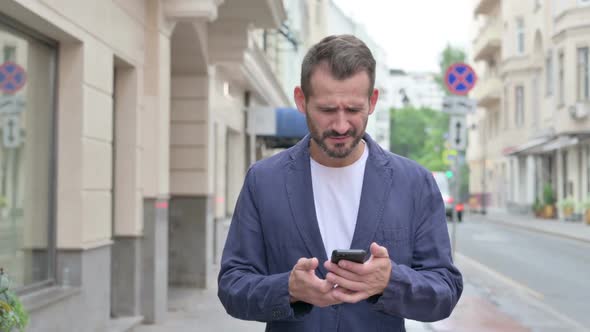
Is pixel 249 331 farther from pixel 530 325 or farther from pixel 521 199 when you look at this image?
pixel 521 199

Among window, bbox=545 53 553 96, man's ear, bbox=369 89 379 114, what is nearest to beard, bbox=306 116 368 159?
man's ear, bbox=369 89 379 114

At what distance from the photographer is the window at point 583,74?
3353 centimetres

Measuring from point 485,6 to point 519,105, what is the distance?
11.1m

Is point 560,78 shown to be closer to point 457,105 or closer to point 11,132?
point 457,105

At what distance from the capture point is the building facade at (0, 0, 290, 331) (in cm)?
651

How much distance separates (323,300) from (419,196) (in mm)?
514

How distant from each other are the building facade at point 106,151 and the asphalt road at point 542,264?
5.09m

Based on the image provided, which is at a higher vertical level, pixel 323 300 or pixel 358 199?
pixel 358 199

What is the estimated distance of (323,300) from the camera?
226 cm

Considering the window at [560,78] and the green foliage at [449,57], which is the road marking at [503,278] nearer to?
the window at [560,78]

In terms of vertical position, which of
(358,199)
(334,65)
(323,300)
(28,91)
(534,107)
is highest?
(534,107)

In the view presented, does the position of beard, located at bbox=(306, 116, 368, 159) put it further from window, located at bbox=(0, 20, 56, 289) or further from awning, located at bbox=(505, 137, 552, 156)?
awning, located at bbox=(505, 137, 552, 156)

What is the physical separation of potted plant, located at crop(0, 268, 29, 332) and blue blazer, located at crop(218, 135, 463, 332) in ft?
6.01

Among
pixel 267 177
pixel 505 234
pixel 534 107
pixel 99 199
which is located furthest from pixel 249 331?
pixel 534 107
